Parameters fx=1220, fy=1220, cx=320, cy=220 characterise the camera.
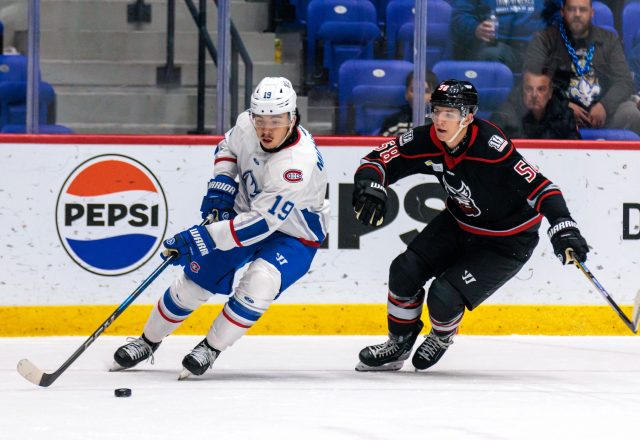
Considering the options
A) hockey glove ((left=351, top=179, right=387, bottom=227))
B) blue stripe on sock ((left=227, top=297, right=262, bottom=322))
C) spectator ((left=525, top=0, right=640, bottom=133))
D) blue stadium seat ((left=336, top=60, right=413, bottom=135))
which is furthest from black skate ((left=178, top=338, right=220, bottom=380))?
spectator ((left=525, top=0, right=640, bottom=133))

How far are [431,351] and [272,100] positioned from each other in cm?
107

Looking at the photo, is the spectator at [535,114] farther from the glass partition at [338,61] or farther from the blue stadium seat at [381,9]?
the blue stadium seat at [381,9]

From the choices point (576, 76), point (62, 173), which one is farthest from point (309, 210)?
point (576, 76)

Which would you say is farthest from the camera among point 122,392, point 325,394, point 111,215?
point 111,215

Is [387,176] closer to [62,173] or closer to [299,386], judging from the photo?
[299,386]

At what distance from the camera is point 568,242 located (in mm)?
3895

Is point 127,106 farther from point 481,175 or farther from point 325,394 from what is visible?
point 325,394

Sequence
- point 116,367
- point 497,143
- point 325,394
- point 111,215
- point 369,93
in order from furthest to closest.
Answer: point 369,93, point 111,215, point 116,367, point 497,143, point 325,394

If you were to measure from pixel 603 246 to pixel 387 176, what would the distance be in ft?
4.57

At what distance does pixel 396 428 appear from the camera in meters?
3.25

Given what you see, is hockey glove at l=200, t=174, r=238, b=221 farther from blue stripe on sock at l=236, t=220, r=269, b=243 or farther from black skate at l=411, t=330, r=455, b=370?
black skate at l=411, t=330, r=455, b=370

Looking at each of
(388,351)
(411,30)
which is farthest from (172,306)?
(411,30)

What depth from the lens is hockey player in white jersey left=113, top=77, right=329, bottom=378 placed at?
391cm

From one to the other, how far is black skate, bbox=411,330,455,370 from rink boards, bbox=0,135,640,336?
86 cm
